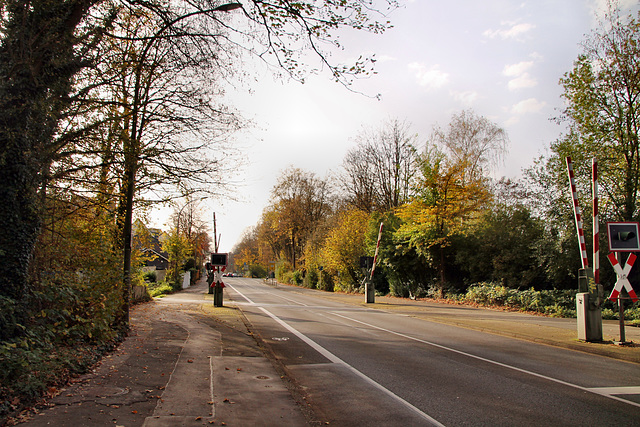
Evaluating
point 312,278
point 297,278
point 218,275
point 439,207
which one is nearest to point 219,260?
point 218,275

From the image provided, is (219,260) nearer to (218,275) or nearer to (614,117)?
(218,275)

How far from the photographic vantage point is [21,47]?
6238mm

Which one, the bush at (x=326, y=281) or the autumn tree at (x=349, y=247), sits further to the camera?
the bush at (x=326, y=281)

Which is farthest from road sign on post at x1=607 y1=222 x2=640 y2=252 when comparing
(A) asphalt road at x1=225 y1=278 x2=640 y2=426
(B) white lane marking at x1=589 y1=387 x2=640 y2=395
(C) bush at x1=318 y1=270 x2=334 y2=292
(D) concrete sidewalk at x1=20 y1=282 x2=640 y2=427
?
(C) bush at x1=318 y1=270 x2=334 y2=292

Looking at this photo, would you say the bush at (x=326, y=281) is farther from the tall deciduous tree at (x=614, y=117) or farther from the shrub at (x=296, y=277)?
the tall deciduous tree at (x=614, y=117)

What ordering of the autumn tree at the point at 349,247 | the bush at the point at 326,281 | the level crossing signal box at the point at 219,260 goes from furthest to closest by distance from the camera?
the bush at the point at 326,281
the autumn tree at the point at 349,247
the level crossing signal box at the point at 219,260

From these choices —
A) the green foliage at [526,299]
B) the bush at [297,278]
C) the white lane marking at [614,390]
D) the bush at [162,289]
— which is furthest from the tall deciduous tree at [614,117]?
the bush at [297,278]

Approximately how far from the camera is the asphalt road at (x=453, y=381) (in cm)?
507

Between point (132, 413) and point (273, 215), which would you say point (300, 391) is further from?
point (273, 215)

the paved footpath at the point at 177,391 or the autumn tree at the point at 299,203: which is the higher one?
the autumn tree at the point at 299,203

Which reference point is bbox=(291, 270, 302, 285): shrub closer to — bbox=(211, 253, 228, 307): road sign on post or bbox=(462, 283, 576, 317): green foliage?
bbox=(462, 283, 576, 317): green foliage

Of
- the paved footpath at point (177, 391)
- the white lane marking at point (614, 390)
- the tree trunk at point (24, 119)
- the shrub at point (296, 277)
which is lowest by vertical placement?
the shrub at point (296, 277)

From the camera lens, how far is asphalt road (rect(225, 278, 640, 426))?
5.07 meters

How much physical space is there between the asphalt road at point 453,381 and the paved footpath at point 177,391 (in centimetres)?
57
